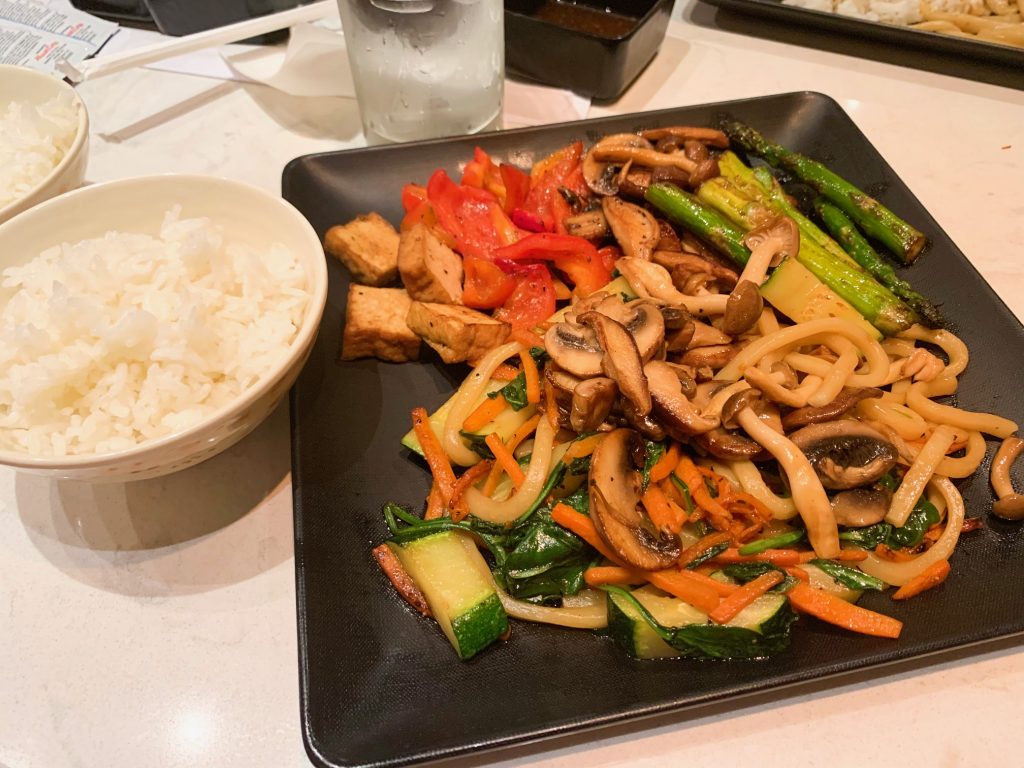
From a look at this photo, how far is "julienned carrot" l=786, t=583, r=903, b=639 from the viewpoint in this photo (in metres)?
1.63

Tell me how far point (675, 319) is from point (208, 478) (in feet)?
4.80

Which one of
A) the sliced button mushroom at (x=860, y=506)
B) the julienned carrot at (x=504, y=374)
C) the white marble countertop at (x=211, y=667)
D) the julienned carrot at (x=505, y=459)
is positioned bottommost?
the white marble countertop at (x=211, y=667)

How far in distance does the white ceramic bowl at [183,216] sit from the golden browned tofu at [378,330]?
0.23 metres

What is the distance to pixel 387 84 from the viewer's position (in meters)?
2.87

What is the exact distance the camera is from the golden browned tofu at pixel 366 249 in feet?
7.82

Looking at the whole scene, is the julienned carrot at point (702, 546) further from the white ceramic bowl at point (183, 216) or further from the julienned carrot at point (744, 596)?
the white ceramic bowl at point (183, 216)

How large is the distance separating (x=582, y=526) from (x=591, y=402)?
0.32 meters

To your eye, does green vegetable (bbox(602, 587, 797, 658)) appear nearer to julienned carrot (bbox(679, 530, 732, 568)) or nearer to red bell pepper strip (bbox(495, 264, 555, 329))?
julienned carrot (bbox(679, 530, 732, 568))

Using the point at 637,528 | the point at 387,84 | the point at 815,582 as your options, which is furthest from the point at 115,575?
the point at 387,84

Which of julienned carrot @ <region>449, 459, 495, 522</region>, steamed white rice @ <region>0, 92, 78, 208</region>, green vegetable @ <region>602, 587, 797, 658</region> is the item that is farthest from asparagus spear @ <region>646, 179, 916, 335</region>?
steamed white rice @ <region>0, 92, 78, 208</region>

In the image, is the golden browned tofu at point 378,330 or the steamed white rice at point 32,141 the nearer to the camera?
the golden browned tofu at point 378,330

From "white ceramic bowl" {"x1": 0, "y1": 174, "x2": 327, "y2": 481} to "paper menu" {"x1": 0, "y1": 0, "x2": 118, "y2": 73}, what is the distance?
83.4 inches

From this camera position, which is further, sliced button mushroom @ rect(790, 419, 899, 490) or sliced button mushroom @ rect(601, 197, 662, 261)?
sliced button mushroom @ rect(601, 197, 662, 261)

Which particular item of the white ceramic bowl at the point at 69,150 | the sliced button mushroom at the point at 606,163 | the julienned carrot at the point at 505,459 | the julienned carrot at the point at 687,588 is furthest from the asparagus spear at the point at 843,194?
the white ceramic bowl at the point at 69,150
